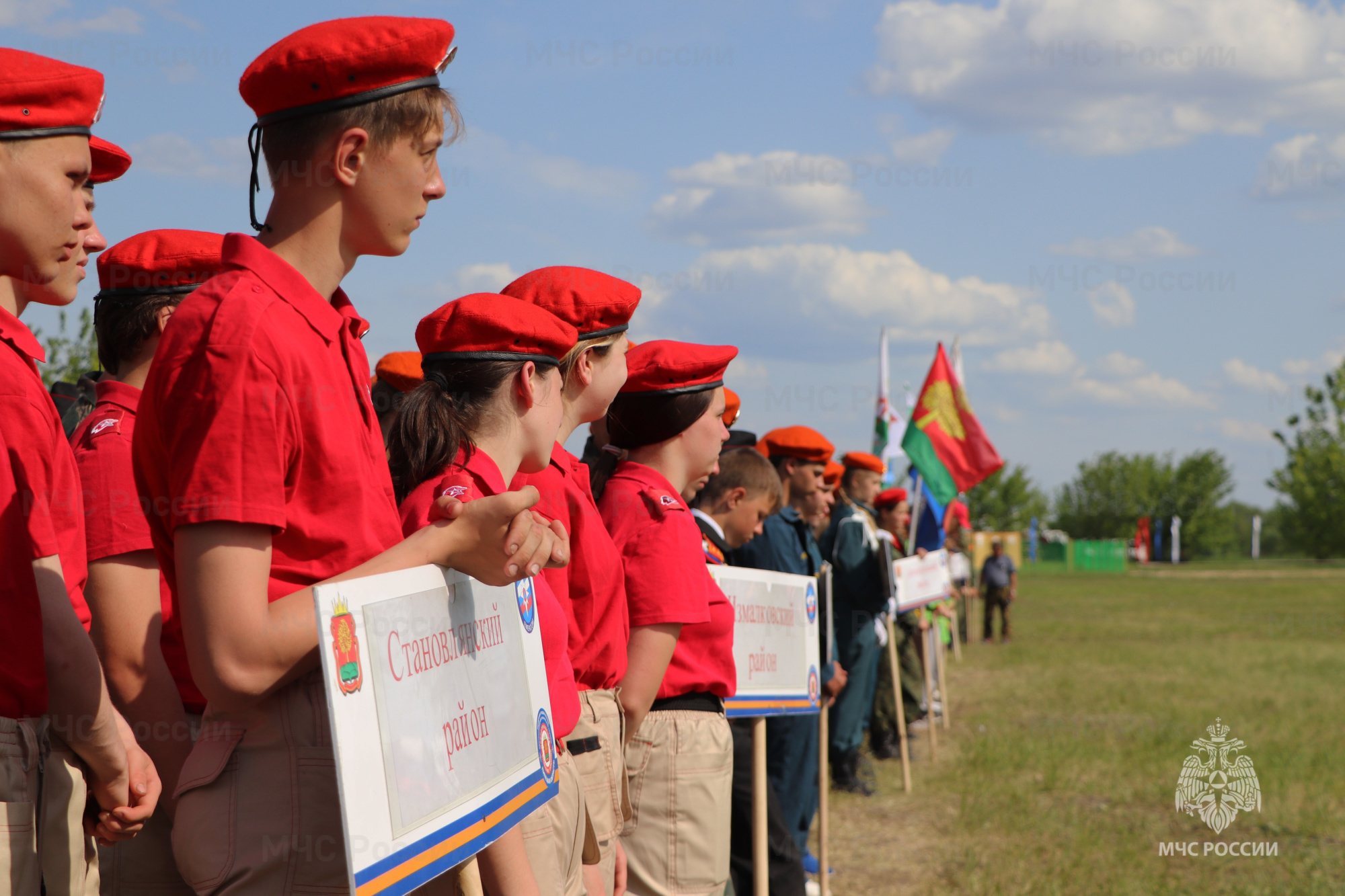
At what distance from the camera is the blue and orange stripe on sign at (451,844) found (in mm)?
1637

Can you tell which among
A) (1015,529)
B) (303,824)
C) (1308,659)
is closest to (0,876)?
(303,824)

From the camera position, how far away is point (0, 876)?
1.75 metres

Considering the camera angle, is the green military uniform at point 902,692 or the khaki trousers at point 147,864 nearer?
the khaki trousers at point 147,864

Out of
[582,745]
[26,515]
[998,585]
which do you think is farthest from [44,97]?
[998,585]

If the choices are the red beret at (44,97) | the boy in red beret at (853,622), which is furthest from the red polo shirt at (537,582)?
the boy in red beret at (853,622)

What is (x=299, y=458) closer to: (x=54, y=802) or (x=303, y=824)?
(x=303, y=824)

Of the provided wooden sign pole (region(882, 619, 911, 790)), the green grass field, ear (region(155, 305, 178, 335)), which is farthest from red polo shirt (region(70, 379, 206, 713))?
wooden sign pole (region(882, 619, 911, 790))

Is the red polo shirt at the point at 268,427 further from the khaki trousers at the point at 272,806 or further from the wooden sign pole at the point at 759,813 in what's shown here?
the wooden sign pole at the point at 759,813

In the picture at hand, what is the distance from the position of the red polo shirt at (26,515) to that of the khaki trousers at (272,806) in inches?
15.3

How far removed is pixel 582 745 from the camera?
2.88m

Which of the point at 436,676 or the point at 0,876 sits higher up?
the point at 436,676

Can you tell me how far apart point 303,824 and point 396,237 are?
0.90 metres

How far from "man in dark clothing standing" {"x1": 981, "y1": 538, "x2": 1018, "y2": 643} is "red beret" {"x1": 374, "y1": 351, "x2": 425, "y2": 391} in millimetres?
19033

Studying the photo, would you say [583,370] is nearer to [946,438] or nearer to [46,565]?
[46,565]
